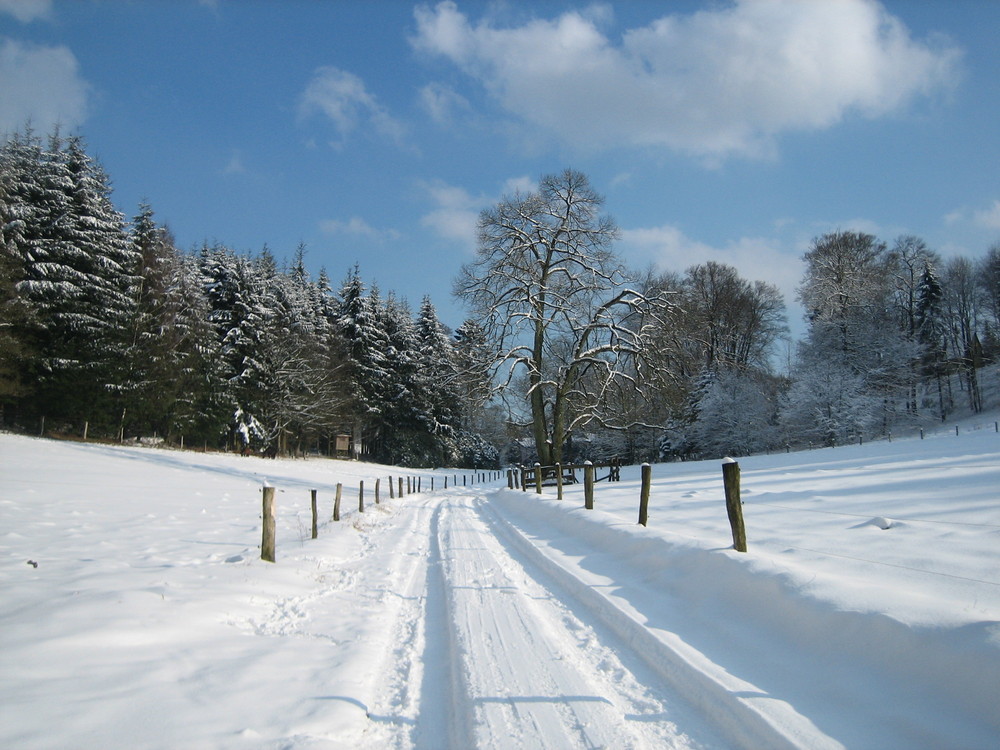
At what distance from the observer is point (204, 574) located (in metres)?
6.54

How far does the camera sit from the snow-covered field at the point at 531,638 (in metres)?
3.06

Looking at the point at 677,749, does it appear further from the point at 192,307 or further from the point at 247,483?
the point at 192,307

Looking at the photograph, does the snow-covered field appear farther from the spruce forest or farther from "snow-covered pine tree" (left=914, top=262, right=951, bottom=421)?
"snow-covered pine tree" (left=914, top=262, right=951, bottom=421)

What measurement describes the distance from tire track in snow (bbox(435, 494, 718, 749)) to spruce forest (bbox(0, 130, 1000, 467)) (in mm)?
14727

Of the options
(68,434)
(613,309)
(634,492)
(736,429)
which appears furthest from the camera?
(736,429)

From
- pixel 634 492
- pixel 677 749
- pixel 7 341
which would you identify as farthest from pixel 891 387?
pixel 7 341

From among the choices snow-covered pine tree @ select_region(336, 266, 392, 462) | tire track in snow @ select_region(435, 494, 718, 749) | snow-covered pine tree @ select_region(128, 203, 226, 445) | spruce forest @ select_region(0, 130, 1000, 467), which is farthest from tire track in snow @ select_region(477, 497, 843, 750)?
snow-covered pine tree @ select_region(336, 266, 392, 462)

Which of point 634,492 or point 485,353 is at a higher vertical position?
point 485,353

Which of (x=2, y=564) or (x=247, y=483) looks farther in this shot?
(x=247, y=483)

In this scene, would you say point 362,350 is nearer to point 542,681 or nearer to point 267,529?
point 267,529

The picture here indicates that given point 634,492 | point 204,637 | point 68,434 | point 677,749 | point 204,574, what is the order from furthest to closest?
point 68,434, point 634,492, point 204,574, point 204,637, point 677,749

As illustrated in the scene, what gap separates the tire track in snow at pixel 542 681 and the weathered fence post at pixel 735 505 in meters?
2.07

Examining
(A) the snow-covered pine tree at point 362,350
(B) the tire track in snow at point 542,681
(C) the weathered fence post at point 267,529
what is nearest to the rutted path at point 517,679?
(B) the tire track in snow at point 542,681

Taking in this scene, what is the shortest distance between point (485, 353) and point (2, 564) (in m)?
16.5
